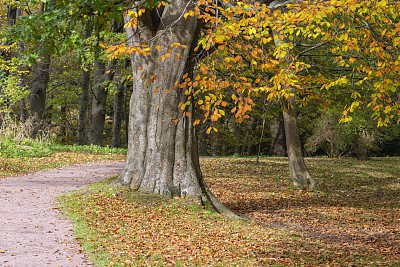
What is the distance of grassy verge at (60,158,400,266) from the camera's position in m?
5.72

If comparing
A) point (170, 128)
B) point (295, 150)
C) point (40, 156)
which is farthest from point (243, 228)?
point (40, 156)

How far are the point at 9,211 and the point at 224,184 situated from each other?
654 cm

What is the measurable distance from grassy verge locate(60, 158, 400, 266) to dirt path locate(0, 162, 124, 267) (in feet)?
0.98

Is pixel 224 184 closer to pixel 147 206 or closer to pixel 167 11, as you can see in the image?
pixel 147 206

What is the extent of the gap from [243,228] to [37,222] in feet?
11.6

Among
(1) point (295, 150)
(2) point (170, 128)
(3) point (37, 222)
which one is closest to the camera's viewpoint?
(3) point (37, 222)

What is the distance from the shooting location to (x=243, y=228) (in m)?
7.52

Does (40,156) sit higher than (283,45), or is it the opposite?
(283,45)

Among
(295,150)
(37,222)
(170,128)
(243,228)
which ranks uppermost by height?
(170,128)

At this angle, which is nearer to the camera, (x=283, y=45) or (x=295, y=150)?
(x=283, y=45)

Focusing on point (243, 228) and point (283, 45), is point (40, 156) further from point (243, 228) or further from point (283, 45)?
point (283, 45)

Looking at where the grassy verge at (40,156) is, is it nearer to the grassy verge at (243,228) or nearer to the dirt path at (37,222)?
the dirt path at (37,222)

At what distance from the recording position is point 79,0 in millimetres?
4648

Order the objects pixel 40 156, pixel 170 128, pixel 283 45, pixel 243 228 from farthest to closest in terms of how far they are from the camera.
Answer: pixel 40 156
pixel 170 128
pixel 243 228
pixel 283 45
